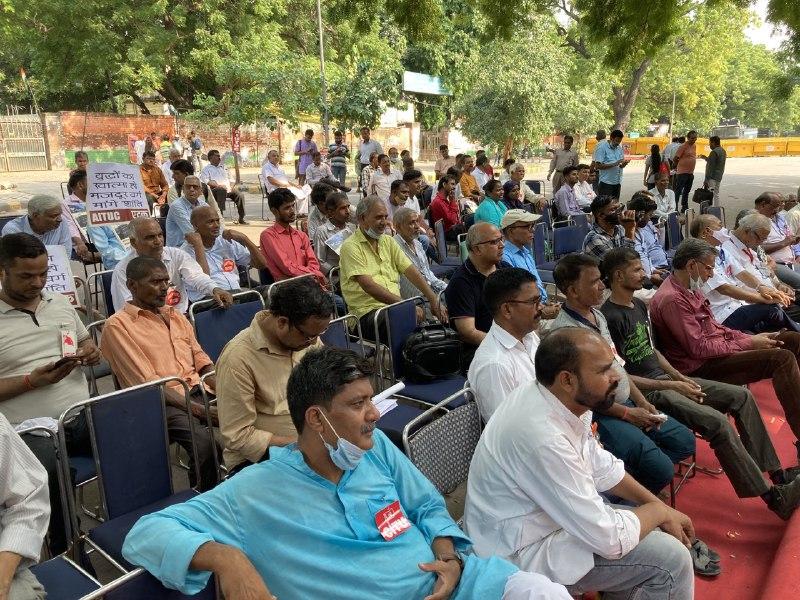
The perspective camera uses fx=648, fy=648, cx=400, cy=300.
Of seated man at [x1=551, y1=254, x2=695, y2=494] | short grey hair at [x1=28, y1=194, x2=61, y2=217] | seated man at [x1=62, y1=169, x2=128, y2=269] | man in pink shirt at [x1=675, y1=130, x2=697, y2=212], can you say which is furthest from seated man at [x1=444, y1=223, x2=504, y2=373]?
man in pink shirt at [x1=675, y1=130, x2=697, y2=212]

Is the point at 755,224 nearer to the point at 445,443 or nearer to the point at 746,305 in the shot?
the point at 746,305

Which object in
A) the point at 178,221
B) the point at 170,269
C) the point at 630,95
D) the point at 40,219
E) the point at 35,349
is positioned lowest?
the point at 35,349

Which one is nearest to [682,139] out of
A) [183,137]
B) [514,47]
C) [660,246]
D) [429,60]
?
[660,246]

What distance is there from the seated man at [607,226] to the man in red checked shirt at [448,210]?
293 cm

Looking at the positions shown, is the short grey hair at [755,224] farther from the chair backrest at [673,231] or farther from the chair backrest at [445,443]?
the chair backrest at [445,443]

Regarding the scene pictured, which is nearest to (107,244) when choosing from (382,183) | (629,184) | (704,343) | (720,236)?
(704,343)

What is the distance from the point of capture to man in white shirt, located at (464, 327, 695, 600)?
2.22m

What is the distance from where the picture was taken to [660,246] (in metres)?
7.34

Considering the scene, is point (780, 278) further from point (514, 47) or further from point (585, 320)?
point (514, 47)

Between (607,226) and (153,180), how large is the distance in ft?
24.2

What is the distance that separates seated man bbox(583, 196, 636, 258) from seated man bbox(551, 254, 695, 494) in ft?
7.49

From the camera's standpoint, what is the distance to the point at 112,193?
243 inches

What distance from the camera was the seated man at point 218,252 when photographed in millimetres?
5468

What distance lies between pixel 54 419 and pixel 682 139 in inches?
557
